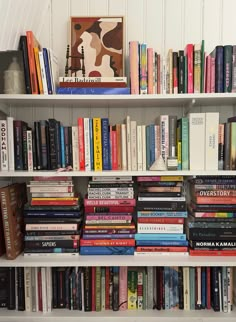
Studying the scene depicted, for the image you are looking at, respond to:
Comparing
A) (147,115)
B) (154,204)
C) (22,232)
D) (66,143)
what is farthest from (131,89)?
(22,232)

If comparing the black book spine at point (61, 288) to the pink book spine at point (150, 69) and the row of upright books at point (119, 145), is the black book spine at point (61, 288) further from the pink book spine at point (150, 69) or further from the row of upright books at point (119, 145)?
the pink book spine at point (150, 69)

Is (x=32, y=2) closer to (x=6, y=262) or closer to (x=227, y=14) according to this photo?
(x=227, y=14)

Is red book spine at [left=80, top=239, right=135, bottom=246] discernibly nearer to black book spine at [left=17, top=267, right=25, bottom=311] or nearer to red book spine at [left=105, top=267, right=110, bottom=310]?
red book spine at [left=105, top=267, right=110, bottom=310]

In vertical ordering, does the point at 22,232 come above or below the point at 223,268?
above

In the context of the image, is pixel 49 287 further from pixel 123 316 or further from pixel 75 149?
pixel 75 149

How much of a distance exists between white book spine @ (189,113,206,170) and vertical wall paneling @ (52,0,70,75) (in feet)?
2.54

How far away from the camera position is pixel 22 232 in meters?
1.45

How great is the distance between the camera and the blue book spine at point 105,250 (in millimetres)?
1405

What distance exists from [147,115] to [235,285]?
3.31 feet

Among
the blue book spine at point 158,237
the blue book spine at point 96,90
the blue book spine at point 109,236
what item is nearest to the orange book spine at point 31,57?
the blue book spine at point 96,90

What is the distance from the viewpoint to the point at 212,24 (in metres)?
1.56

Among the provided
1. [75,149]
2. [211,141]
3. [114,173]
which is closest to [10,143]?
[75,149]

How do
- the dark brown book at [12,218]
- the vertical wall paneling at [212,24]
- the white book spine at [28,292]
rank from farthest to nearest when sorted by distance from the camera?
the vertical wall paneling at [212,24] → the white book spine at [28,292] → the dark brown book at [12,218]

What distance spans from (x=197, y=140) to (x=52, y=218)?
808 mm
